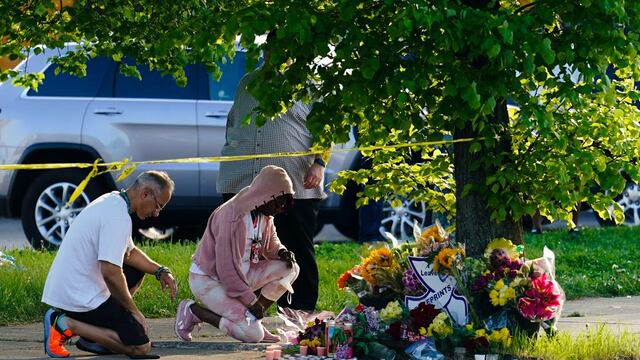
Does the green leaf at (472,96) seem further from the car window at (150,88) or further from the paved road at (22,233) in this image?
the paved road at (22,233)

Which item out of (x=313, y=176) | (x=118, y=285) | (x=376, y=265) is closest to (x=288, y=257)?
(x=313, y=176)

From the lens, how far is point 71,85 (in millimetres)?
13125

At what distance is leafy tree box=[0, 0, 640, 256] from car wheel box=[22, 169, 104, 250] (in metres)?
5.44

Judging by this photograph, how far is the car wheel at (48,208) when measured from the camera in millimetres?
12961

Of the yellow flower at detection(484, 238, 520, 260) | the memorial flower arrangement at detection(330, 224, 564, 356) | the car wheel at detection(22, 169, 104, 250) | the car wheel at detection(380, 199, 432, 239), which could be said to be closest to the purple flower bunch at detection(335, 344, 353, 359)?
the memorial flower arrangement at detection(330, 224, 564, 356)

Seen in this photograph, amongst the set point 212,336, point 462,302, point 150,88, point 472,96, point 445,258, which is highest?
point 150,88

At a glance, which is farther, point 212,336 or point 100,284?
point 212,336

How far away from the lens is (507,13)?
21.0 feet

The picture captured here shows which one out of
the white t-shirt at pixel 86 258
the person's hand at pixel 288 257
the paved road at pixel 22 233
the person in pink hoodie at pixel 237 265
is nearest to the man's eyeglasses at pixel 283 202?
the person in pink hoodie at pixel 237 265

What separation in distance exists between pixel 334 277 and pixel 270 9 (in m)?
4.10

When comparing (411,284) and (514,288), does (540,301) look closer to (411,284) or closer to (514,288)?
(514,288)

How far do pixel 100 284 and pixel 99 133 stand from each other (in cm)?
583

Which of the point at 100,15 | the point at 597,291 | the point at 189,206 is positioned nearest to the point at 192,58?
the point at 100,15

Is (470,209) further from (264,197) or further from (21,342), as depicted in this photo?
(21,342)
